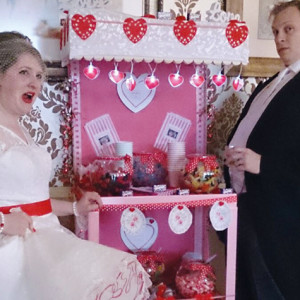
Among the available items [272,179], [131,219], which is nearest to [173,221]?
[131,219]

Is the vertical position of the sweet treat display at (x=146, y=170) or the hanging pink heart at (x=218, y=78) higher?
the hanging pink heart at (x=218, y=78)

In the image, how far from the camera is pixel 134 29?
4.89ft

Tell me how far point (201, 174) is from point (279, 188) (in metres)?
0.25

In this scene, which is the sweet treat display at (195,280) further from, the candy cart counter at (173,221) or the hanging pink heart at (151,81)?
the hanging pink heart at (151,81)

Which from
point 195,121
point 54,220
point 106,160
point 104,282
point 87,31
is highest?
point 87,31

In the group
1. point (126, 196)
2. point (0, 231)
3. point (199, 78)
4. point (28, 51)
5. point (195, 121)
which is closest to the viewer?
point (0, 231)

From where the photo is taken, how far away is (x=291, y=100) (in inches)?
59.2

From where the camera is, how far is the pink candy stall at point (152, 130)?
149 cm

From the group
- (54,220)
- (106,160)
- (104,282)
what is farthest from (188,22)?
(104,282)

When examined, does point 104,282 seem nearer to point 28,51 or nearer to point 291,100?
point 28,51

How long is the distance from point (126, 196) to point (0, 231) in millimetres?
428

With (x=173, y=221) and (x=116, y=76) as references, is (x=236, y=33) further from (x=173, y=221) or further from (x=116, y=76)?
(x=173, y=221)

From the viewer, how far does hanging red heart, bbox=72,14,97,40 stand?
4.78ft

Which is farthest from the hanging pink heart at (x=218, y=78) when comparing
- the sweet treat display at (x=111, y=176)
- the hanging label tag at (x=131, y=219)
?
the hanging label tag at (x=131, y=219)
